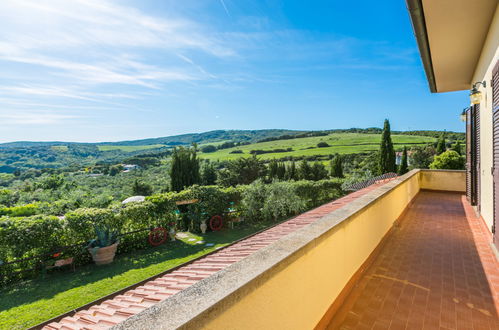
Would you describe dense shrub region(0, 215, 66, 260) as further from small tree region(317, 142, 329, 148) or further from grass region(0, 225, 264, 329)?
small tree region(317, 142, 329, 148)

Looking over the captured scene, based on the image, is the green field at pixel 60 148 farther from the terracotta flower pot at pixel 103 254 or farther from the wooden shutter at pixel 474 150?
the wooden shutter at pixel 474 150

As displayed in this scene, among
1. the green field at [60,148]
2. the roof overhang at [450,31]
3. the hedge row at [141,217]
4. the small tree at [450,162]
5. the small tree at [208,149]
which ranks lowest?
the hedge row at [141,217]

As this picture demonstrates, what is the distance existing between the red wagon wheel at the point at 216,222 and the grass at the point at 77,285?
2302mm

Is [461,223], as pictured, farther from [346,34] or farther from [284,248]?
[346,34]

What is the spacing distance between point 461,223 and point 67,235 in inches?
449

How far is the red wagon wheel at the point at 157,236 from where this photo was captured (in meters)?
10.5

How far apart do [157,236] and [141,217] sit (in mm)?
1082

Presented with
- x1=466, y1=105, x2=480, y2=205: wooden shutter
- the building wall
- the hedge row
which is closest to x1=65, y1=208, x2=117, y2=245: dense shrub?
the hedge row

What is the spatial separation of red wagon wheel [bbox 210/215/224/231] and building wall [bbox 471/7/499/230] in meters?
10.1

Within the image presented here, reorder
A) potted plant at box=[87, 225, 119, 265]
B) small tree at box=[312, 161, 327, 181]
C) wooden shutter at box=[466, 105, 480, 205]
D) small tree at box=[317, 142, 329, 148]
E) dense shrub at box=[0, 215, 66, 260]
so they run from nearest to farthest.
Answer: wooden shutter at box=[466, 105, 480, 205] < dense shrub at box=[0, 215, 66, 260] < potted plant at box=[87, 225, 119, 265] < small tree at box=[312, 161, 327, 181] < small tree at box=[317, 142, 329, 148]

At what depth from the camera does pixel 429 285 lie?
3117 mm

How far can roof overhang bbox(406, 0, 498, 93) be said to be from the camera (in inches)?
131

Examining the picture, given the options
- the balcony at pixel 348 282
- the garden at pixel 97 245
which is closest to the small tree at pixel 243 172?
the garden at pixel 97 245

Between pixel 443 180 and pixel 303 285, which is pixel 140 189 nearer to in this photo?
pixel 443 180
